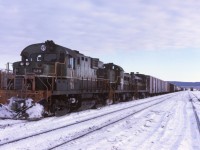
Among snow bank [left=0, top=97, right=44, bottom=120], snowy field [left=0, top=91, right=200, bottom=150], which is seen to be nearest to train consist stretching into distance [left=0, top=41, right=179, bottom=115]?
snow bank [left=0, top=97, right=44, bottom=120]

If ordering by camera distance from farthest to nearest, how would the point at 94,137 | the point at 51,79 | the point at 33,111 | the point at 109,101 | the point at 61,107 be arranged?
the point at 109,101 → the point at 61,107 → the point at 51,79 → the point at 33,111 → the point at 94,137

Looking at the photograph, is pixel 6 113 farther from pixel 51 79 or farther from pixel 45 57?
pixel 45 57

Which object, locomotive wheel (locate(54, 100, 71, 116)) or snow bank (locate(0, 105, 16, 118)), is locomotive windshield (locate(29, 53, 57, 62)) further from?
snow bank (locate(0, 105, 16, 118))

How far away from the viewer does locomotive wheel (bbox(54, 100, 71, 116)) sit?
16.4 m

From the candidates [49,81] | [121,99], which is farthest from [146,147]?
[121,99]

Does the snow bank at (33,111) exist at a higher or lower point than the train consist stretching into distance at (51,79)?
lower

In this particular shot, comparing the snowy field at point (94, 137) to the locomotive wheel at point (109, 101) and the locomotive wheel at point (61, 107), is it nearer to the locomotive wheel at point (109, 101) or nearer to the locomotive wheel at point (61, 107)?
the locomotive wheel at point (61, 107)

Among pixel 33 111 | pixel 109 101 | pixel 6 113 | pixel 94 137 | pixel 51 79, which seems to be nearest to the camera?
pixel 94 137

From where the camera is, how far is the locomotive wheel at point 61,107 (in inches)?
646

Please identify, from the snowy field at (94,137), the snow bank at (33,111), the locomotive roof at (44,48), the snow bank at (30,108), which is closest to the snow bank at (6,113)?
the snow bank at (30,108)

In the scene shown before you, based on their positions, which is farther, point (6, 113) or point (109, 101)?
point (109, 101)

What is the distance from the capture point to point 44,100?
15492mm

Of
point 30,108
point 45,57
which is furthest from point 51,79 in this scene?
point 30,108

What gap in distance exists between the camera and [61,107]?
1714cm
